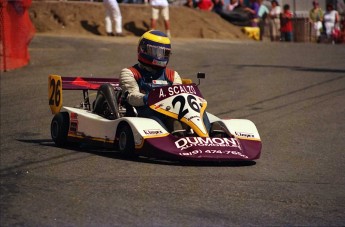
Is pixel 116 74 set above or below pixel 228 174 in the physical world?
below

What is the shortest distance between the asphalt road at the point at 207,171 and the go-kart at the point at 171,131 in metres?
0.15

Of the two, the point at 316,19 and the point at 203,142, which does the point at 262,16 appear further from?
the point at 203,142

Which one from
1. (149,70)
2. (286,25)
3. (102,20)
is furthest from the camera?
(286,25)

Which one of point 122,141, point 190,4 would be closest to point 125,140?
point 122,141

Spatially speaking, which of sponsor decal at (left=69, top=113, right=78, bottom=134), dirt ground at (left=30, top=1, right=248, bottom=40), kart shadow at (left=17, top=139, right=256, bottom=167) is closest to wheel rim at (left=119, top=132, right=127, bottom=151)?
kart shadow at (left=17, top=139, right=256, bottom=167)

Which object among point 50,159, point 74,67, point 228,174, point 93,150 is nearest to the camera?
point 228,174

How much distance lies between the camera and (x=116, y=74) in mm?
21422

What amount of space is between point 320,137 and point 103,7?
60.8 feet

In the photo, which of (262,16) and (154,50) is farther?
(262,16)

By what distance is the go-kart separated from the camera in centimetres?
1048

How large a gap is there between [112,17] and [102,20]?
1921 mm

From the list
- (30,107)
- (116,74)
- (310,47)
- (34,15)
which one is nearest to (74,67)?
(116,74)

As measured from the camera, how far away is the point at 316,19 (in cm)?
3491

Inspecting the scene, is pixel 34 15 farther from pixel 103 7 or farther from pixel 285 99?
pixel 285 99
